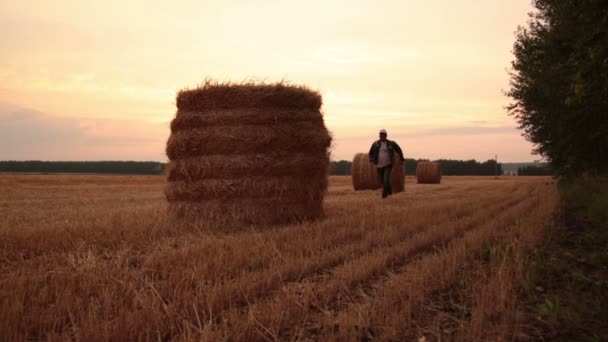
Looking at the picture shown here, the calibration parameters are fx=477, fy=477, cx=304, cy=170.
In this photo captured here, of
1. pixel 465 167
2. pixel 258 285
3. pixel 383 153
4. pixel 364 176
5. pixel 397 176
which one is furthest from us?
pixel 465 167

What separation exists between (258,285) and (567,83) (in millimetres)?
8875

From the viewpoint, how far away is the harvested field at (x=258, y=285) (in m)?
2.74

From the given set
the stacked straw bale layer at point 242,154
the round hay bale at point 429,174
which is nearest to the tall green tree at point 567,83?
the stacked straw bale layer at point 242,154

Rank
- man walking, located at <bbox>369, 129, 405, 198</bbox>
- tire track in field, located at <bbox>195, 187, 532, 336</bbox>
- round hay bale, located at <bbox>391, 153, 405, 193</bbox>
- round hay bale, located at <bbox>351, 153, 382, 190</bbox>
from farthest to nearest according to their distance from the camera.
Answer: round hay bale, located at <bbox>351, 153, 382, 190</bbox>
round hay bale, located at <bbox>391, 153, 405, 193</bbox>
man walking, located at <bbox>369, 129, 405, 198</bbox>
tire track in field, located at <bbox>195, 187, 532, 336</bbox>

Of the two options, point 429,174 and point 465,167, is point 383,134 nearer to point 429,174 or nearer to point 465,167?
point 429,174

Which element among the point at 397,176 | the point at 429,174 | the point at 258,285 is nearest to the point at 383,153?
the point at 397,176

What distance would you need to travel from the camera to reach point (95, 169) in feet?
288

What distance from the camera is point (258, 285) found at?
3586 mm

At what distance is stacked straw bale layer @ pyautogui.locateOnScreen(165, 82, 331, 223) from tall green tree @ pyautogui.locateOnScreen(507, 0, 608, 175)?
398 centimetres

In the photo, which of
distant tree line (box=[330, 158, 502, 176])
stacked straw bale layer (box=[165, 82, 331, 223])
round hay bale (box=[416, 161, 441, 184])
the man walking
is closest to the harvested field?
stacked straw bale layer (box=[165, 82, 331, 223])

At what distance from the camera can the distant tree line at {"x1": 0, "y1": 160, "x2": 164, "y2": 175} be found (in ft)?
283

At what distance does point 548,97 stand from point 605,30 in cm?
933

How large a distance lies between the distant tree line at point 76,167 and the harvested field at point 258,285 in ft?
270

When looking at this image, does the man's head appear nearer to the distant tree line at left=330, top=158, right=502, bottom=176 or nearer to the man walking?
the man walking
